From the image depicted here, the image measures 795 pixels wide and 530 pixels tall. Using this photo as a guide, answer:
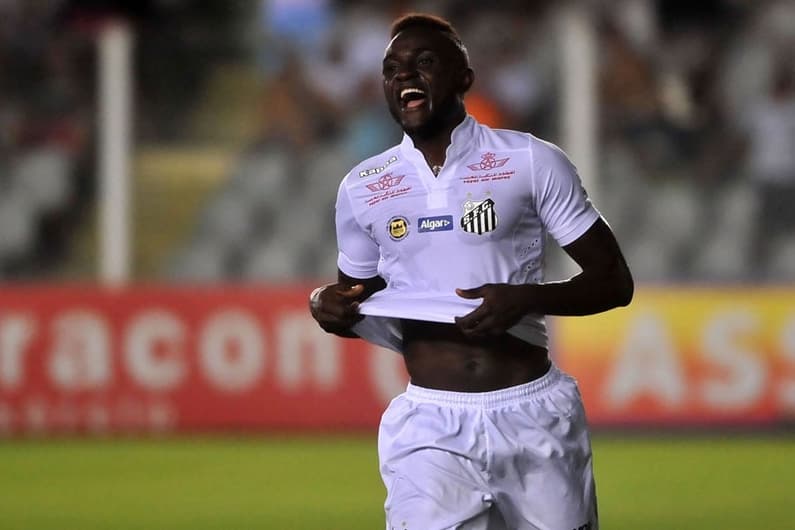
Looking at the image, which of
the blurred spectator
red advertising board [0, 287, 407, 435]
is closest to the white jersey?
red advertising board [0, 287, 407, 435]

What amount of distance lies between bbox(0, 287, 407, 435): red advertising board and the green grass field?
239mm

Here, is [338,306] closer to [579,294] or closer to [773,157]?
[579,294]

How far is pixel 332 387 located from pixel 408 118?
8907 mm

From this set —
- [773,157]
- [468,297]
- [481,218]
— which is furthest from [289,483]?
[468,297]

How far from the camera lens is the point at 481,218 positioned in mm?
4766

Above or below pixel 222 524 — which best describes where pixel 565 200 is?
above

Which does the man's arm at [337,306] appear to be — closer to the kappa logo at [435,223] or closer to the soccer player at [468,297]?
the soccer player at [468,297]

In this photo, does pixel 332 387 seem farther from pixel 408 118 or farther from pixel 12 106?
pixel 408 118

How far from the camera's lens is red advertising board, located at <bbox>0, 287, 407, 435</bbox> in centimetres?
1362

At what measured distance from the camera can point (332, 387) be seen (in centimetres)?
1359

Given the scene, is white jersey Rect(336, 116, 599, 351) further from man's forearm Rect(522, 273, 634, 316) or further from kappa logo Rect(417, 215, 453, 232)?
man's forearm Rect(522, 273, 634, 316)

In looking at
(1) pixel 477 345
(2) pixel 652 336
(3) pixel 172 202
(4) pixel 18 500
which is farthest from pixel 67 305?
(1) pixel 477 345

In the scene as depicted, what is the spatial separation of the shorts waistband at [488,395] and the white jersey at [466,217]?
0.14m

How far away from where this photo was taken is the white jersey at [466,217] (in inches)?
187
